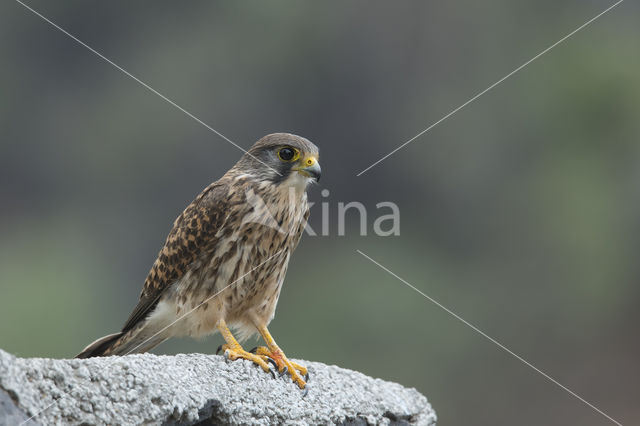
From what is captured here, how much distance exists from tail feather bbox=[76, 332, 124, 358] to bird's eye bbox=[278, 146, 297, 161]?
0.91m

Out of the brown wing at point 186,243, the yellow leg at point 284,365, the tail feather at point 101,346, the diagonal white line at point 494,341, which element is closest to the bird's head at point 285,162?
the brown wing at point 186,243

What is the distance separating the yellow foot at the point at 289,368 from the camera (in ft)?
8.11

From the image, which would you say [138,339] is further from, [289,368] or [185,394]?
[185,394]

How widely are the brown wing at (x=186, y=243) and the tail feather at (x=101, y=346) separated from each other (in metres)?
0.10

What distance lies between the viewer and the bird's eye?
2.92m

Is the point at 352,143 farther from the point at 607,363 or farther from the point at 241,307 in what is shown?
the point at 241,307

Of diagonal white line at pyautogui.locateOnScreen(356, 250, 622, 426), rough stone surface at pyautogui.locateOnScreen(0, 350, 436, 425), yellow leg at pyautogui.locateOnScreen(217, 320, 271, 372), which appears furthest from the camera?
diagonal white line at pyautogui.locateOnScreen(356, 250, 622, 426)

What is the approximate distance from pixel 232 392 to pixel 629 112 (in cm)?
791

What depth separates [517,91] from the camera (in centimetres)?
993

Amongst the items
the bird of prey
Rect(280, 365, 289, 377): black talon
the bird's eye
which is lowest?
Rect(280, 365, 289, 377): black talon

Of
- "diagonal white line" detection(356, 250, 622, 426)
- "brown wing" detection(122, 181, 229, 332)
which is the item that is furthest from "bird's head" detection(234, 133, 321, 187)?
"diagonal white line" detection(356, 250, 622, 426)

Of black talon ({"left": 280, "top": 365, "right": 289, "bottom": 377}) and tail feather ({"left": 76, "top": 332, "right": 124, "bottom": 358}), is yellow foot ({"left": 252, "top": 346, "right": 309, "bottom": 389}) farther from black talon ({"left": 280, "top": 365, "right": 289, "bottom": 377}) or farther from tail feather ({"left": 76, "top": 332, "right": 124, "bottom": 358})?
tail feather ({"left": 76, "top": 332, "right": 124, "bottom": 358})

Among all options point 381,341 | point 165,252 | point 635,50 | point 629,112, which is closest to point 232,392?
point 165,252

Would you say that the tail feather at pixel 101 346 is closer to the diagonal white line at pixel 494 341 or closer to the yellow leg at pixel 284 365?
the yellow leg at pixel 284 365
